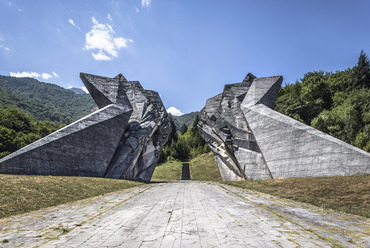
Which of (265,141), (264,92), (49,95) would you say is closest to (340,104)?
(264,92)

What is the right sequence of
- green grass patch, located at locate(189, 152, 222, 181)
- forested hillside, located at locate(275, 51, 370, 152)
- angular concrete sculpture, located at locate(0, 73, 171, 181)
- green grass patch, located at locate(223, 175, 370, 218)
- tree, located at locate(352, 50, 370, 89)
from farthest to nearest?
tree, located at locate(352, 50, 370, 89) → green grass patch, located at locate(189, 152, 222, 181) → forested hillside, located at locate(275, 51, 370, 152) → angular concrete sculpture, located at locate(0, 73, 171, 181) → green grass patch, located at locate(223, 175, 370, 218)

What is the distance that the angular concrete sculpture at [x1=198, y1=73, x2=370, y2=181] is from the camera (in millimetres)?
12086

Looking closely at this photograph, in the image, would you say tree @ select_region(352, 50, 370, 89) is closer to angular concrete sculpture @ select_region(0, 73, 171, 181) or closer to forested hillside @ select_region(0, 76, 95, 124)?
angular concrete sculpture @ select_region(0, 73, 171, 181)

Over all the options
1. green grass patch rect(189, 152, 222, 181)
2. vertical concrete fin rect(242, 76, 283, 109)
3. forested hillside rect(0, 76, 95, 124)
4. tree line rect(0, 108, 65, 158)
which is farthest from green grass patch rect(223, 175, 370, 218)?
forested hillside rect(0, 76, 95, 124)

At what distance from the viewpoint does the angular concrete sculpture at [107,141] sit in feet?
A: 41.6

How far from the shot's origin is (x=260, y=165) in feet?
55.4

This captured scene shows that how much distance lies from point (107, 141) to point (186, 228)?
562 inches

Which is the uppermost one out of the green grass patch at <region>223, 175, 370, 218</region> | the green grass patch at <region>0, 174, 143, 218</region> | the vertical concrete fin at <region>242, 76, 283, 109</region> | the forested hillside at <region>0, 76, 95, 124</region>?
the forested hillside at <region>0, 76, 95, 124</region>

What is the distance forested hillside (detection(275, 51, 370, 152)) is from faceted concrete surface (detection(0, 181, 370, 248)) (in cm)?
1966

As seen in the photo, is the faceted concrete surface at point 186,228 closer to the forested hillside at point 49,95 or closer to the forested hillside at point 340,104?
the forested hillside at point 340,104

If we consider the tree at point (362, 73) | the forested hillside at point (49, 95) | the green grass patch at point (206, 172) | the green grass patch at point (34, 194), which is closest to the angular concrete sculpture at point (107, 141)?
the green grass patch at point (34, 194)

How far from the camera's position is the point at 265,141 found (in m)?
16.5

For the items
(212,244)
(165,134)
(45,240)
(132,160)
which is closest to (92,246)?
(45,240)

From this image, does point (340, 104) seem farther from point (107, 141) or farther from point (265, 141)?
point (107, 141)
